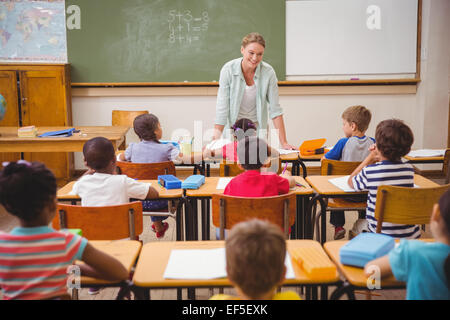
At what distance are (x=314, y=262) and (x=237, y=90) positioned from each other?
7.76ft

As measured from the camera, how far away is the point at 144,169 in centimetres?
324

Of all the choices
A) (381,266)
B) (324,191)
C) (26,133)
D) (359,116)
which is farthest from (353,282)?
(26,133)

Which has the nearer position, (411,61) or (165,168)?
(165,168)

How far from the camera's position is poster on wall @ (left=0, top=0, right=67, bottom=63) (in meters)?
5.94

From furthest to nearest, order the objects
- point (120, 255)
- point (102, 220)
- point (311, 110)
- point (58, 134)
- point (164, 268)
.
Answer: point (311, 110), point (58, 134), point (102, 220), point (120, 255), point (164, 268)

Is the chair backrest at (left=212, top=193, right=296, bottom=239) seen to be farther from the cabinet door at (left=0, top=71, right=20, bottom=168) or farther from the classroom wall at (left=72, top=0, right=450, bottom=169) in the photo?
the cabinet door at (left=0, top=71, right=20, bottom=168)

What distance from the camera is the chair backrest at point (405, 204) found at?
236 cm

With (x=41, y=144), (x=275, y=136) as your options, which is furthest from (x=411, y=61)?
(x=41, y=144)

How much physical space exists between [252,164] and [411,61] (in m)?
4.45

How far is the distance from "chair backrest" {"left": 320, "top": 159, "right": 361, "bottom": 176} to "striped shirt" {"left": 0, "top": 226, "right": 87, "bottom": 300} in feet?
7.53

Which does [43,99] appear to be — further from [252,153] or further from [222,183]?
[252,153]

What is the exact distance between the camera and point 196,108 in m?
6.26
